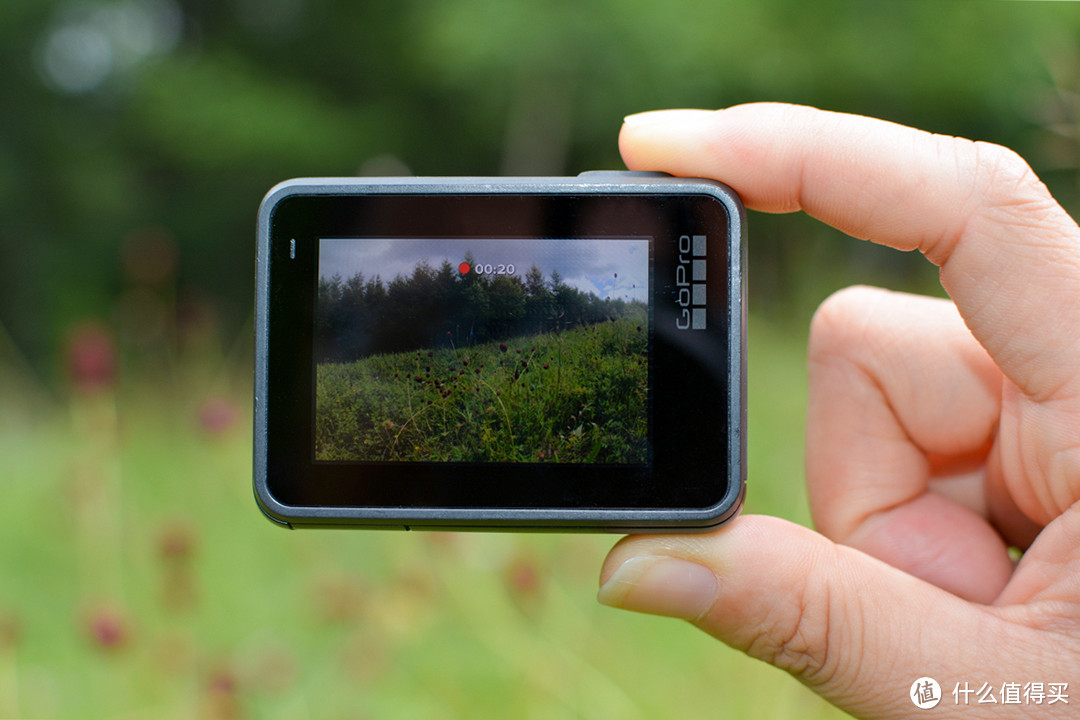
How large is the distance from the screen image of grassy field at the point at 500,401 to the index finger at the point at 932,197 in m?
0.31

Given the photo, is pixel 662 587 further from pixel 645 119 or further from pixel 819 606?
pixel 645 119

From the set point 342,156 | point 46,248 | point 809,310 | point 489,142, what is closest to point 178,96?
point 342,156

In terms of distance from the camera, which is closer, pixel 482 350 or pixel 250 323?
pixel 482 350

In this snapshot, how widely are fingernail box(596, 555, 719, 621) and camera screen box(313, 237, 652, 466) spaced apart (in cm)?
16

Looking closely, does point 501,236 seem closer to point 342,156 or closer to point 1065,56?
point 1065,56

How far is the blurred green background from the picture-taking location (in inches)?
61.1

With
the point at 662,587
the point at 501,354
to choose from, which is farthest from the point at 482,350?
the point at 662,587

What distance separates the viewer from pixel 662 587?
1.11m

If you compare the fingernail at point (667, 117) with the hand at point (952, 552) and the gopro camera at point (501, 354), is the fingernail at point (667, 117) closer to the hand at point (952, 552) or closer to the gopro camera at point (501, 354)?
the hand at point (952, 552)

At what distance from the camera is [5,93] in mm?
7059

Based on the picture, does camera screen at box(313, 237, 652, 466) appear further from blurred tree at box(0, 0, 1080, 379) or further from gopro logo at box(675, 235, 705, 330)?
blurred tree at box(0, 0, 1080, 379)

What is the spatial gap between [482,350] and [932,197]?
0.72 metres

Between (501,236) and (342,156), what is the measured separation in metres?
6.40

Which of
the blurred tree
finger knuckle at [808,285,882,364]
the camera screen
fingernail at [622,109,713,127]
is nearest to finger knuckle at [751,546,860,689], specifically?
the camera screen
